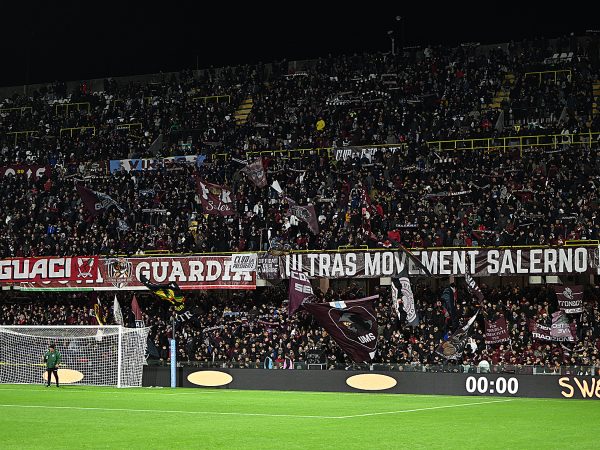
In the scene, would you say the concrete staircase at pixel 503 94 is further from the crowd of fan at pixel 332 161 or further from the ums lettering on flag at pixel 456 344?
the ums lettering on flag at pixel 456 344

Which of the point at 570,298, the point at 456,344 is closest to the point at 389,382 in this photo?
the point at 456,344

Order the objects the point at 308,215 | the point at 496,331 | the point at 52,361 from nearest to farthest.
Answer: the point at 52,361
the point at 496,331
the point at 308,215

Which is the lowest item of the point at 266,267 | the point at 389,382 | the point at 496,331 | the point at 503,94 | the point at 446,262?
the point at 389,382

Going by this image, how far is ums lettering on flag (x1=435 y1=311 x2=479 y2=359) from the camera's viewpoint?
38.6 metres

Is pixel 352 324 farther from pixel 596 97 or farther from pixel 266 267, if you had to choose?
pixel 596 97

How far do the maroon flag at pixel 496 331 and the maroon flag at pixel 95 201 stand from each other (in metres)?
20.6

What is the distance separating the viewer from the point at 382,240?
43281mm

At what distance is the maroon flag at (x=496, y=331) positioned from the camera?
38562 millimetres

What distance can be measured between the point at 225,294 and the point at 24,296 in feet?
36.6

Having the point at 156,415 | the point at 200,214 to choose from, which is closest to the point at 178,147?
the point at 200,214

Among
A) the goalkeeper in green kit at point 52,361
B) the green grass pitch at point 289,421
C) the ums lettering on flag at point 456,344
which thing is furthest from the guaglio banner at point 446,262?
the goalkeeper in green kit at point 52,361

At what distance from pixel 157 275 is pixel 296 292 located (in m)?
7.64

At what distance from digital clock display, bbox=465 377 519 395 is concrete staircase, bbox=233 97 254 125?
26034 millimetres

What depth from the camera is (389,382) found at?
36.3 m
